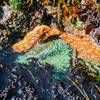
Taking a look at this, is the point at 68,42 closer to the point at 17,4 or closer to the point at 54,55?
the point at 54,55

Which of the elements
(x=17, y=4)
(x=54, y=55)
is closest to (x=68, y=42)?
(x=54, y=55)

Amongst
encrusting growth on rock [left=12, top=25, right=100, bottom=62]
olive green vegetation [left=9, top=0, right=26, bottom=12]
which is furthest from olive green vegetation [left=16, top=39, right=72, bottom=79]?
olive green vegetation [left=9, top=0, right=26, bottom=12]

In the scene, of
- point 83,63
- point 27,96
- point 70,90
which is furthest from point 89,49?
point 27,96

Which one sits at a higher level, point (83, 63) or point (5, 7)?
point (5, 7)

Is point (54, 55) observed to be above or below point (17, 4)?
below

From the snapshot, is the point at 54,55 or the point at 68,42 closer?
the point at 54,55

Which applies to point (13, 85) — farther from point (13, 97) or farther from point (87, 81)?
point (87, 81)

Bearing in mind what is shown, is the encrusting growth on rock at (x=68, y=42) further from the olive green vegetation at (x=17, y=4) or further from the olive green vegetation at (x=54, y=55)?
the olive green vegetation at (x=17, y=4)

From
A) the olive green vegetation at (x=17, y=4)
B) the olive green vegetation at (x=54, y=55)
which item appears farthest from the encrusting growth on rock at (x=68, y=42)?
the olive green vegetation at (x=17, y=4)
